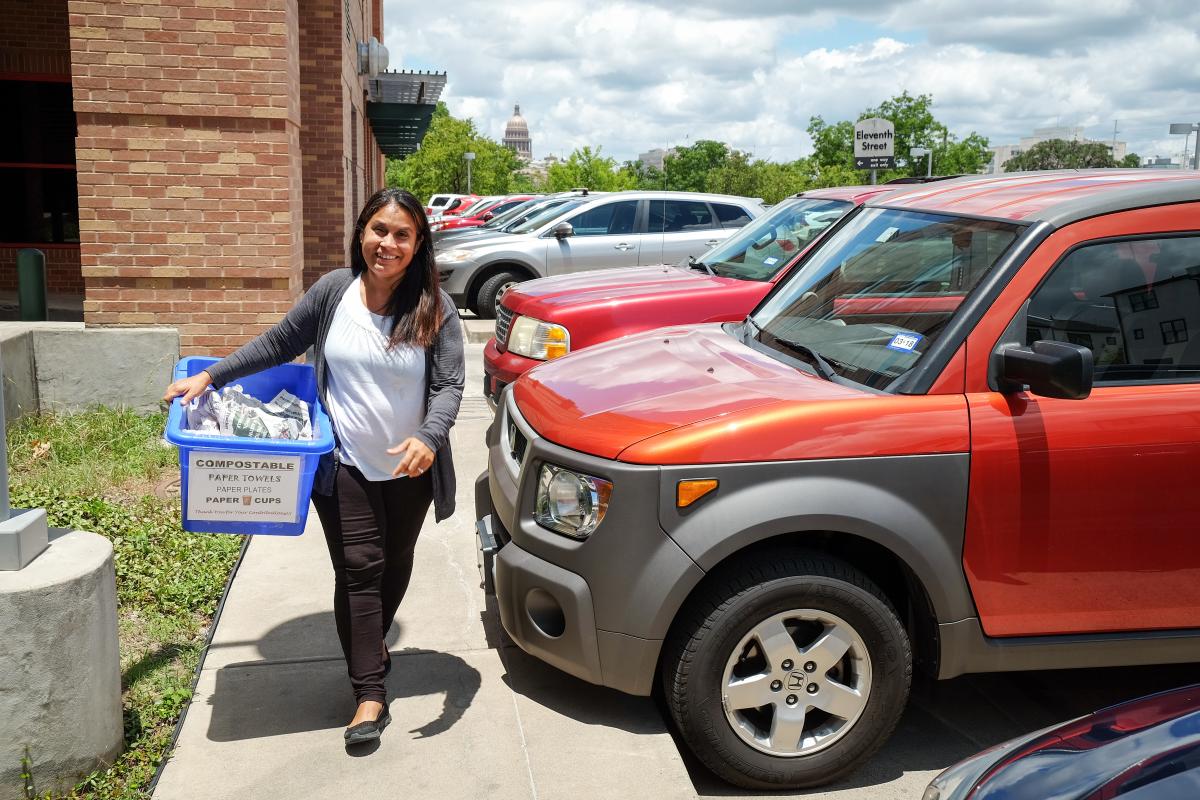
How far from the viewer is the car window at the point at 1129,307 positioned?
373cm

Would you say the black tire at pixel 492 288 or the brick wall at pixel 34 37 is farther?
the black tire at pixel 492 288

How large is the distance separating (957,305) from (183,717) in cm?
303

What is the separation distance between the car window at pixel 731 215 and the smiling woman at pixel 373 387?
33.7ft

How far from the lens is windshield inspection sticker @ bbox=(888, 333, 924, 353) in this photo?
12.3 ft

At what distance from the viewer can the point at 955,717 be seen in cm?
429

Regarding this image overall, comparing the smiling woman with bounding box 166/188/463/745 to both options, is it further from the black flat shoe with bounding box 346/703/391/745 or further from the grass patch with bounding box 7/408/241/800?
the grass patch with bounding box 7/408/241/800

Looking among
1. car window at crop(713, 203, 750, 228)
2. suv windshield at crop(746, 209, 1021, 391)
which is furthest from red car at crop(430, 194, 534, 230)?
suv windshield at crop(746, 209, 1021, 391)

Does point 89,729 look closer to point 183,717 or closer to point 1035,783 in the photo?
point 183,717

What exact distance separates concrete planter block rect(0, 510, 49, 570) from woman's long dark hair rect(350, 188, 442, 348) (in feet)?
3.98

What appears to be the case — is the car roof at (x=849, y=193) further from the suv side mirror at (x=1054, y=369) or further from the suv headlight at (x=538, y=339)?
the suv side mirror at (x=1054, y=369)

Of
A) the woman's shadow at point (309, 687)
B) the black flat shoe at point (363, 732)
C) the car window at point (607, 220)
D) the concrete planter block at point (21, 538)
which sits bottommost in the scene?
the woman's shadow at point (309, 687)

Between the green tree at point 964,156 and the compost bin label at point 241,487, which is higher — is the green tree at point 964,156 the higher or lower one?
the higher one

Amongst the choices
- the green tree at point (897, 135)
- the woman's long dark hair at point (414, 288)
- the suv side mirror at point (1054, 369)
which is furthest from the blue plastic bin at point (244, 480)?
the green tree at point (897, 135)

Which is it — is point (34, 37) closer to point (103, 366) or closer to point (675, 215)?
point (103, 366)
